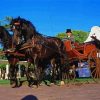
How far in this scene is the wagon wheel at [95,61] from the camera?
20.6 metres

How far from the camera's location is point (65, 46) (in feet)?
67.3

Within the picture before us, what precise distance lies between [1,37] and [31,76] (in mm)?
2422

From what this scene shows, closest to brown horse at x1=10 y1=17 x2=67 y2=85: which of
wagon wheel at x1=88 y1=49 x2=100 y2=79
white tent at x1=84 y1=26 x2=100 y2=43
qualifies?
wagon wheel at x1=88 y1=49 x2=100 y2=79

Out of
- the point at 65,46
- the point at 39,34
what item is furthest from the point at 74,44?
the point at 39,34

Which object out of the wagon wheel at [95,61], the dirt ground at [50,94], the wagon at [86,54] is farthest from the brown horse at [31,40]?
the wagon wheel at [95,61]

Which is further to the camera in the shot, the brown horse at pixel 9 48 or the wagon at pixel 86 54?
the wagon at pixel 86 54

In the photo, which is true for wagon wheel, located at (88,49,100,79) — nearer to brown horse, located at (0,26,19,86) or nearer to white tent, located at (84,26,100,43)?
white tent, located at (84,26,100,43)

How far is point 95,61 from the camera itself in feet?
68.0

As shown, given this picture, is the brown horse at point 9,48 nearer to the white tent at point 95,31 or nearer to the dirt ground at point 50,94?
the dirt ground at point 50,94

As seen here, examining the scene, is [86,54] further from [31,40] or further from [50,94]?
[50,94]

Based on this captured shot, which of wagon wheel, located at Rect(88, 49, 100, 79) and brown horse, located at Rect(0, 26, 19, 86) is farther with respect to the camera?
wagon wheel, located at Rect(88, 49, 100, 79)

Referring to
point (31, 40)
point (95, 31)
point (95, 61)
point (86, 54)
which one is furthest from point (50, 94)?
point (95, 31)

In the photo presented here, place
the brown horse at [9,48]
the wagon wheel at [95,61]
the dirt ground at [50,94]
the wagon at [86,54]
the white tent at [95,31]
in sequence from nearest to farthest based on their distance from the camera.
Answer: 1. the dirt ground at [50,94]
2. the brown horse at [9,48]
3. the wagon at [86,54]
4. the wagon wheel at [95,61]
5. the white tent at [95,31]

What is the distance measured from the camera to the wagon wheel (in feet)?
67.7
